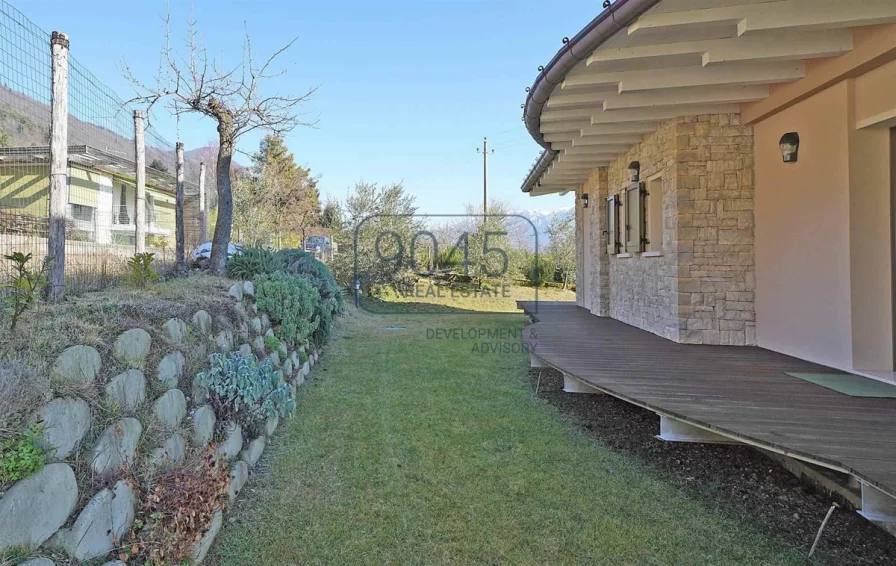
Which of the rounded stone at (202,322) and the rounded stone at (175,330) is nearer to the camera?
the rounded stone at (175,330)

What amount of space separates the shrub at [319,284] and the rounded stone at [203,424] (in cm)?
379

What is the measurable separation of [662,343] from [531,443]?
259cm

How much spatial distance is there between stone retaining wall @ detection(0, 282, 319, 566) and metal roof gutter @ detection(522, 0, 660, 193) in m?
3.46

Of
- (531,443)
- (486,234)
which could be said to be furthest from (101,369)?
(486,234)

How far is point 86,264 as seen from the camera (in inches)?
180

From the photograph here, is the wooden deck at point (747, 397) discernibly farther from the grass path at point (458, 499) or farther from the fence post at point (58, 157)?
the fence post at point (58, 157)

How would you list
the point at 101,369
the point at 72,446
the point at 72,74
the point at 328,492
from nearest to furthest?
the point at 72,446 → the point at 101,369 → the point at 328,492 → the point at 72,74

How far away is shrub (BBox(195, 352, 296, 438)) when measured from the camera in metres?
3.02

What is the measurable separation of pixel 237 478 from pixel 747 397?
136 inches

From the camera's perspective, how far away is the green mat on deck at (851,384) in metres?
3.36

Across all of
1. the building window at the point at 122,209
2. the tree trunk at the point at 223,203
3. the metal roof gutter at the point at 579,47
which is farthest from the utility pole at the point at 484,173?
the metal roof gutter at the point at 579,47

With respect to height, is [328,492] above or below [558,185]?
below

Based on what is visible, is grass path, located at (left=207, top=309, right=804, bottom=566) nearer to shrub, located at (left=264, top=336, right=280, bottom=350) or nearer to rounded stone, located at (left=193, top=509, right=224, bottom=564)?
rounded stone, located at (left=193, top=509, right=224, bottom=564)

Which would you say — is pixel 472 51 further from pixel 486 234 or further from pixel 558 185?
pixel 486 234
